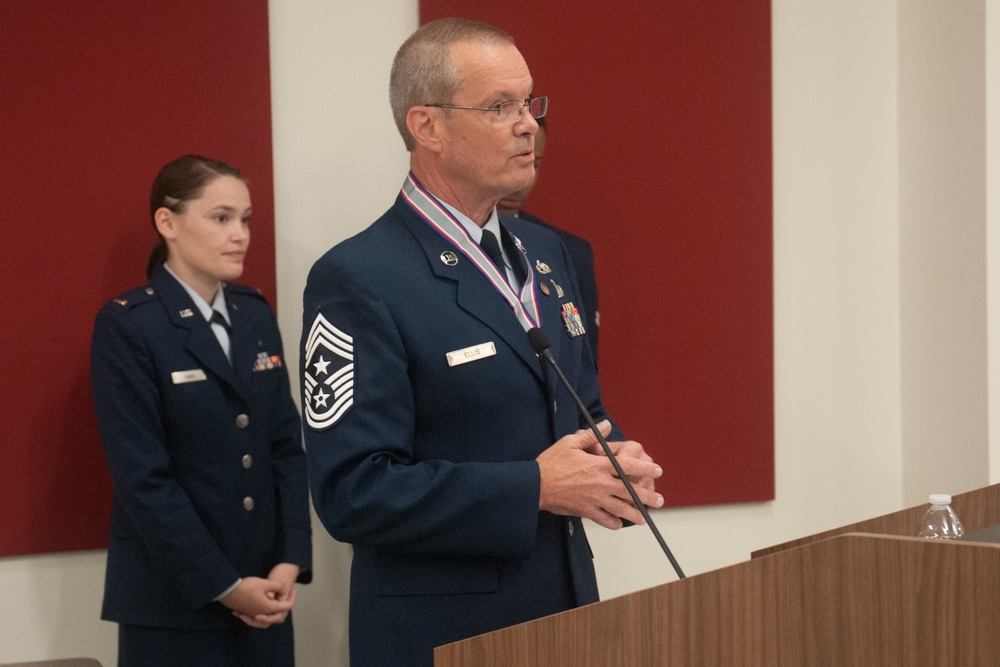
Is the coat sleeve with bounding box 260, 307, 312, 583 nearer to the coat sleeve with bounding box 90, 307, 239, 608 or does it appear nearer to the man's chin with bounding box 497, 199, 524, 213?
the coat sleeve with bounding box 90, 307, 239, 608

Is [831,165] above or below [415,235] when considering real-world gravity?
above

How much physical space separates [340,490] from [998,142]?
98.6 inches

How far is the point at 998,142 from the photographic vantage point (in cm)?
318

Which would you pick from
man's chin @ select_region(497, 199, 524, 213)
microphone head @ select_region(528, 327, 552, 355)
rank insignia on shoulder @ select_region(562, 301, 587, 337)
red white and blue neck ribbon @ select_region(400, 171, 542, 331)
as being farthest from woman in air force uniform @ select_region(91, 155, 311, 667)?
microphone head @ select_region(528, 327, 552, 355)

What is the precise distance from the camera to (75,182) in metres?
2.76

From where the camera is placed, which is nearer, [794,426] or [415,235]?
[415,235]

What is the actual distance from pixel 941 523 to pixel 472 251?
0.85 m

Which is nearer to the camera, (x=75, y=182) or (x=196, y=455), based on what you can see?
(x=196, y=455)

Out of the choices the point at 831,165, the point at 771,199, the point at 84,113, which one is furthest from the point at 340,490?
the point at 831,165

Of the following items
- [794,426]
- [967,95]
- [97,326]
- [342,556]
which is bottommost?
[342,556]

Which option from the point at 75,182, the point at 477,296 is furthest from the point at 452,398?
the point at 75,182

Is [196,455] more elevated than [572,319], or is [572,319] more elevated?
[572,319]

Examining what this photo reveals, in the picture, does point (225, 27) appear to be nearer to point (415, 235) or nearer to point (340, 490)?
point (415, 235)

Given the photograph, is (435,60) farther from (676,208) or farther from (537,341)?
(676,208)
